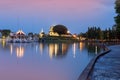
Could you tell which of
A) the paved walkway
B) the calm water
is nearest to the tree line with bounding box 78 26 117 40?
the calm water

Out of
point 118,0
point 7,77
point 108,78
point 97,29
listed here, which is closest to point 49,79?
point 7,77

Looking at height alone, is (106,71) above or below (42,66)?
above

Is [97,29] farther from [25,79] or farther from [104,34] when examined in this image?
[25,79]

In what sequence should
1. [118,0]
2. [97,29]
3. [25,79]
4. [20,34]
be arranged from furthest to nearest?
[20,34]
[97,29]
[118,0]
[25,79]

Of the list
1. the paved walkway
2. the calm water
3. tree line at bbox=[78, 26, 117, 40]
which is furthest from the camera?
tree line at bbox=[78, 26, 117, 40]

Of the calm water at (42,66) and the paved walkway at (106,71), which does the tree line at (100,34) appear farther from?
the paved walkway at (106,71)

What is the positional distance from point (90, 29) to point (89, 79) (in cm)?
14401

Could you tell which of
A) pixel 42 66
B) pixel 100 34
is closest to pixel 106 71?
pixel 42 66

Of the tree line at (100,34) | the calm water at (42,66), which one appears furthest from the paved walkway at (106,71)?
the tree line at (100,34)

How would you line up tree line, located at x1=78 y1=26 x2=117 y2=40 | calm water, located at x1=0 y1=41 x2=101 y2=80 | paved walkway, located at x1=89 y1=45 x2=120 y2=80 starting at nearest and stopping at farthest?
paved walkway, located at x1=89 y1=45 x2=120 y2=80 < calm water, located at x1=0 y1=41 x2=101 y2=80 < tree line, located at x1=78 y1=26 x2=117 y2=40

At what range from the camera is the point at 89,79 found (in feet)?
51.2

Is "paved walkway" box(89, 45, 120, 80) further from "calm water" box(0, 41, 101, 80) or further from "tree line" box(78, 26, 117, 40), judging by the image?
"tree line" box(78, 26, 117, 40)

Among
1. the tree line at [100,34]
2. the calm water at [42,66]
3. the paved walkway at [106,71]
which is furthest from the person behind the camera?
the tree line at [100,34]

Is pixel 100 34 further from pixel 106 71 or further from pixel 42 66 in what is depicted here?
pixel 106 71
